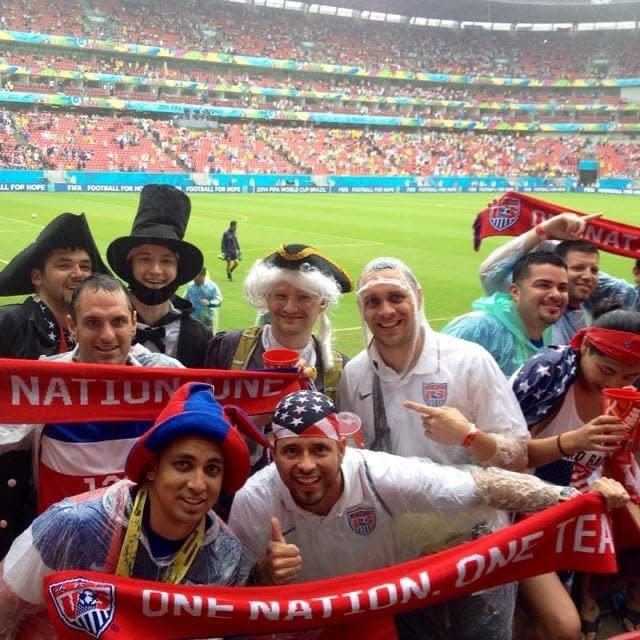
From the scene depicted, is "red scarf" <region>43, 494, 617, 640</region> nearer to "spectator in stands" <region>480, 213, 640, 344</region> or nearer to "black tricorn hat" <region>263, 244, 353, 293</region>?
"black tricorn hat" <region>263, 244, 353, 293</region>

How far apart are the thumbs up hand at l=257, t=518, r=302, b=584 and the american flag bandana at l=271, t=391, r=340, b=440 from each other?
0.41 meters

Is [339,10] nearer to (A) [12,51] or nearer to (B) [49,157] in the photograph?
(A) [12,51]

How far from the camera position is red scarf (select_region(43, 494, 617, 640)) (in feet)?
7.33

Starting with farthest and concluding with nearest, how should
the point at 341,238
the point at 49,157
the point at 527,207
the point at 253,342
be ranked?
the point at 49,157, the point at 341,238, the point at 527,207, the point at 253,342

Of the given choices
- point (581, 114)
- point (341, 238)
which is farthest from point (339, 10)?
point (341, 238)

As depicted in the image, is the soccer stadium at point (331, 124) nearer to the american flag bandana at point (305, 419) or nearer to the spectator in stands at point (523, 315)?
the spectator in stands at point (523, 315)

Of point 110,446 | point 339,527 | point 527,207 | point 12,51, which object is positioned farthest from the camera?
point 12,51

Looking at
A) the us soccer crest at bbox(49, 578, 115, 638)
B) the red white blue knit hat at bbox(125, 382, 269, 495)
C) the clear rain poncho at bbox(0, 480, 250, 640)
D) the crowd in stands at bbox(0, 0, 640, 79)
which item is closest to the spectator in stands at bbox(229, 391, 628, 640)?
the red white blue knit hat at bbox(125, 382, 269, 495)

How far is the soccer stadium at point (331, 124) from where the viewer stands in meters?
22.9

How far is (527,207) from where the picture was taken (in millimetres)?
5527

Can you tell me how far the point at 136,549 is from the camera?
8.07 ft

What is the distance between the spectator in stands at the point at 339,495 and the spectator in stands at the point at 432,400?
6.5 inches

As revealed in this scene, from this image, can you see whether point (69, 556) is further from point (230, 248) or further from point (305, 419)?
point (230, 248)

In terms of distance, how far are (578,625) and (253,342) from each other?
2114 mm
